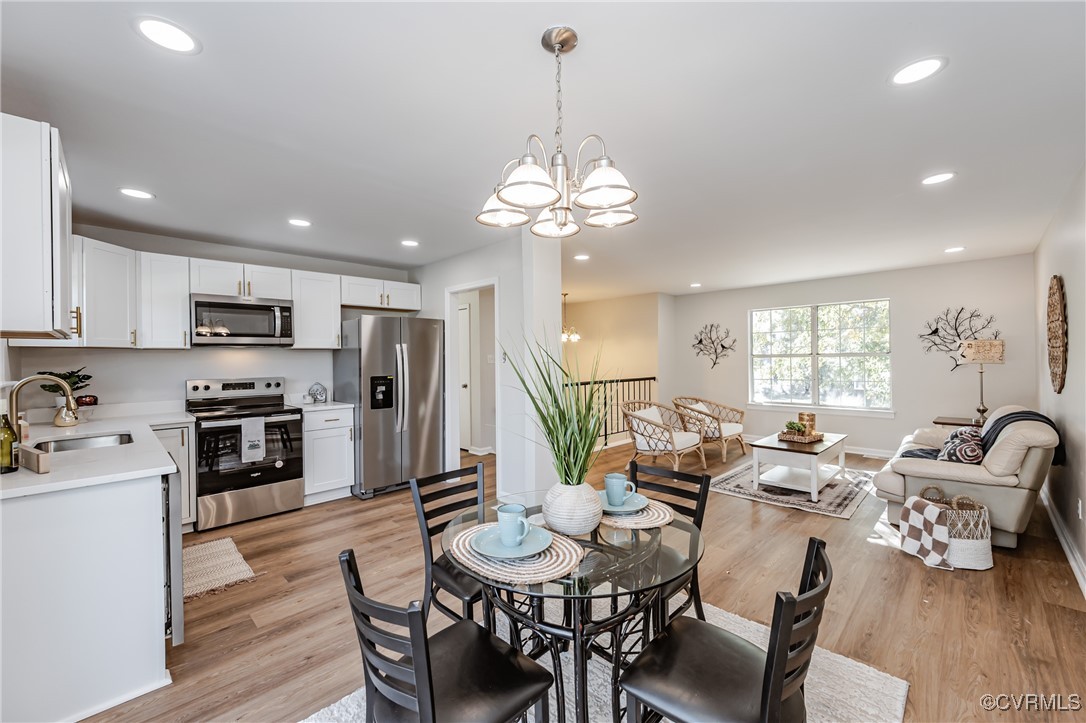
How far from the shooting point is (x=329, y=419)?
443 cm

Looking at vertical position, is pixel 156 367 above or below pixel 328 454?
above

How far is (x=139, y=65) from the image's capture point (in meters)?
1.75

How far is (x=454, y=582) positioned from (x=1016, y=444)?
364cm

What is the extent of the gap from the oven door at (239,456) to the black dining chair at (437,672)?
3136mm

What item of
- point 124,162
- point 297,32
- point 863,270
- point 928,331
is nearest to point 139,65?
point 297,32

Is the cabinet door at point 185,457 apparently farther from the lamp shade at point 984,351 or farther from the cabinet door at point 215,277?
the lamp shade at point 984,351

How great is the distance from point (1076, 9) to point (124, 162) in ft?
13.4

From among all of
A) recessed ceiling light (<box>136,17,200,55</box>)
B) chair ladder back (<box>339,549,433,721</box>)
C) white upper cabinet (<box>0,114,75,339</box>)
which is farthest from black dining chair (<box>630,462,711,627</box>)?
white upper cabinet (<box>0,114,75,339</box>)

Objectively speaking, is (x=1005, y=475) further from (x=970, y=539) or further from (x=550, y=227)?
(x=550, y=227)

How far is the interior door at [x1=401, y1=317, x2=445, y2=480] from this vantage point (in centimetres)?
474

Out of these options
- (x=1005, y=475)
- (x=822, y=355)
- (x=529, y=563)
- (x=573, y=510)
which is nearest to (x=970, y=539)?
(x=1005, y=475)

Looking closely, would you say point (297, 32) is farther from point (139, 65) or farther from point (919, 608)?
point (919, 608)

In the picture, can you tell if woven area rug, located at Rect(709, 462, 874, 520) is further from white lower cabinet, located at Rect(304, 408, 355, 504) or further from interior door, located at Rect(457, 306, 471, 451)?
white lower cabinet, located at Rect(304, 408, 355, 504)

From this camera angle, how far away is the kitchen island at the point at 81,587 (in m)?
1.67
